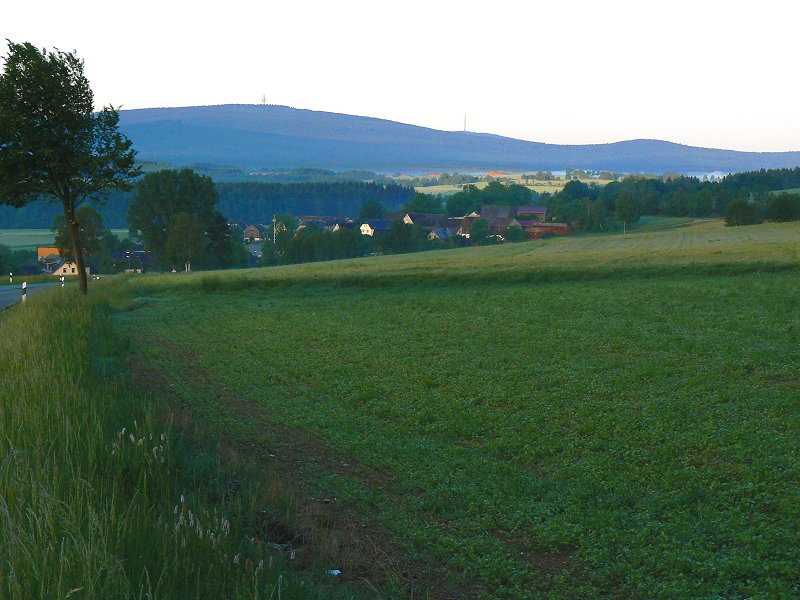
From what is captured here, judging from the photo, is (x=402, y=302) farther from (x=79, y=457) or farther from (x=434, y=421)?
(x=79, y=457)

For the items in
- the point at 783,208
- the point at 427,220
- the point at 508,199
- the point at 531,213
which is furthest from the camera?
the point at 508,199

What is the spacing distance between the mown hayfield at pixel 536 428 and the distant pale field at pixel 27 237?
347ft

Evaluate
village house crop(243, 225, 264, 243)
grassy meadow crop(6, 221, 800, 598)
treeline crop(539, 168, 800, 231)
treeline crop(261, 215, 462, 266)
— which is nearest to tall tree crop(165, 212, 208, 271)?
treeline crop(261, 215, 462, 266)

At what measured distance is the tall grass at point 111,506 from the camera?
4.27m

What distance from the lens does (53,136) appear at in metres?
23.1

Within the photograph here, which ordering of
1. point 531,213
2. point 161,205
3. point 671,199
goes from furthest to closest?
point 531,213 < point 671,199 < point 161,205

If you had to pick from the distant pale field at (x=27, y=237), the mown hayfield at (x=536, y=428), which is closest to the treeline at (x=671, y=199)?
the distant pale field at (x=27, y=237)

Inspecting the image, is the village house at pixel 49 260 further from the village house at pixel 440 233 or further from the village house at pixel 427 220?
the village house at pixel 427 220

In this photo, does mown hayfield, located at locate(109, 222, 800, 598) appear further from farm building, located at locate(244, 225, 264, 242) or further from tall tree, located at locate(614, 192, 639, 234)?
farm building, located at locate(244, 225, 264, 242)

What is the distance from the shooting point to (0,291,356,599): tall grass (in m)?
4.27

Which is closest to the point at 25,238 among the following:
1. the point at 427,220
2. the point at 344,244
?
the point at 344,244

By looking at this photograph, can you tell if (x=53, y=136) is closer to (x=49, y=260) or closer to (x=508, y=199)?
(x=49, y=260)

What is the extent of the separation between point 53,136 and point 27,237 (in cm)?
12086

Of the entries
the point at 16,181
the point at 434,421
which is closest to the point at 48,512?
the point at 434,421
